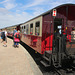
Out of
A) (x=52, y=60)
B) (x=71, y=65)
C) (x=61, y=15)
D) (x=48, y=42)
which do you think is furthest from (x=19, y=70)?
(x=61, y=15)

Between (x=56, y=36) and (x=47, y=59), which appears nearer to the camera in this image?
(x=56, y=36)

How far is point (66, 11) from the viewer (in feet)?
20.0

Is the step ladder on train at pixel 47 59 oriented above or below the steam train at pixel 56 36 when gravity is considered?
below

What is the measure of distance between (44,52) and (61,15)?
240cm

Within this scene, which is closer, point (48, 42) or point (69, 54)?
Answer: point (69, 54)

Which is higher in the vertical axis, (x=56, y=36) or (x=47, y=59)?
(x=56, y=36)

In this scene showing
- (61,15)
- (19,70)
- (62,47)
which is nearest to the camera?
(19,70)

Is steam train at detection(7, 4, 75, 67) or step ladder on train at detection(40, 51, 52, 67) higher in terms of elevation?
steam train at detection(7, 4, 75, 67)

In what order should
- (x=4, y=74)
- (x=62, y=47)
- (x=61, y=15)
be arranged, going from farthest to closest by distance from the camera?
(x=61, y=15) → (x=62, y=47) → (x=4, y=74)

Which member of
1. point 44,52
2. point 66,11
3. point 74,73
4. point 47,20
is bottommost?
point 74,73

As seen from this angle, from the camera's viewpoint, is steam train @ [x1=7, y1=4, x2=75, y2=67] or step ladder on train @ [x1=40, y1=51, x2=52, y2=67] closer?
steam train @ [x1=7, y1=4, x2=75, y2=67]

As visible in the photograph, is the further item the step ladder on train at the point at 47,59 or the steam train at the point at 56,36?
the step ladder on train at the point at 47,59

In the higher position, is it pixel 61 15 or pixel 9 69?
pixel 61 15

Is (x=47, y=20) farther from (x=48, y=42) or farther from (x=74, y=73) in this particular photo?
(x=74, y=73)
